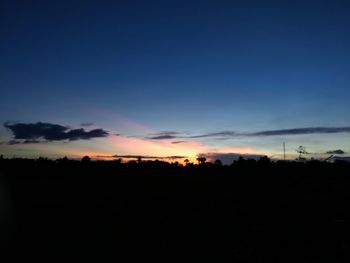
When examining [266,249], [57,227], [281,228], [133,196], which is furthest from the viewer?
[133,196]

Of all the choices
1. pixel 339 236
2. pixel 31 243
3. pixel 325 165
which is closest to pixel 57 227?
pixel 31 243

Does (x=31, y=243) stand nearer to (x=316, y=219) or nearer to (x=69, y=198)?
(x=69, y=198)

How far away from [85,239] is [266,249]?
9146 millimetres

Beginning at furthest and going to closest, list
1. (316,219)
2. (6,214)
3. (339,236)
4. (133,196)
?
1. (133,196)
2. (6,214)
3. (316,219)
4. (339,236)

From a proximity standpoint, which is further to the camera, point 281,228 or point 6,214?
point 6,214

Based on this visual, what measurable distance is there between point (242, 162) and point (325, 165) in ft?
85.4

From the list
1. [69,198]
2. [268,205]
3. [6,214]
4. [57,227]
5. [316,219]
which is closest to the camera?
[57,227]

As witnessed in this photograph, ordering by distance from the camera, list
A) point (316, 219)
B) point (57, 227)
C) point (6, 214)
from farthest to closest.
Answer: point (6, 214) < point (316, 219) < point (57, 227)

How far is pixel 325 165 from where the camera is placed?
103062mm

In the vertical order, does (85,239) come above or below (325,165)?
below

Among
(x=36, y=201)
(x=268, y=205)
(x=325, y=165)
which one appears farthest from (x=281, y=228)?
(x=325, y=165)

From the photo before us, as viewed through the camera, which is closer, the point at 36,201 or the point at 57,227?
the point at 57,227

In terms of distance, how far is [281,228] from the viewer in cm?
1933

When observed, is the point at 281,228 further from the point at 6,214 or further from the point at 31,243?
the point at 6,214
